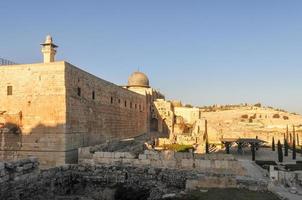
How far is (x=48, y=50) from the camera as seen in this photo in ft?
60.8

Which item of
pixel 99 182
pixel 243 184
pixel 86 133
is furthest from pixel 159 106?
pixel 243 184

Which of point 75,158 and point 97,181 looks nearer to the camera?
point 97,181

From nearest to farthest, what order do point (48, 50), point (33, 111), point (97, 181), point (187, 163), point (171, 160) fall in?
point (187, 163), point (171, 160), point (97, 181), point (33, 111), point (48, 50)

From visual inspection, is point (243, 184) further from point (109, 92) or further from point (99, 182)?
point (109, 92)

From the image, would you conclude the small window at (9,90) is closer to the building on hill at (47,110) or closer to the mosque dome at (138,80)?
the building on hill at (47,110)

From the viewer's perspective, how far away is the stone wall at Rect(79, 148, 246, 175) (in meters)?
14.0

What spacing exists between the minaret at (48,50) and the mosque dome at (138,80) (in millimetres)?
21830

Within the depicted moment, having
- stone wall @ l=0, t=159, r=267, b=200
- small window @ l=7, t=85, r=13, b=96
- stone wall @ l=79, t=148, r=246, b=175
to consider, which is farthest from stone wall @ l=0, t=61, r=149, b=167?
stone wall @ l=79, t=148, r=246, b=175

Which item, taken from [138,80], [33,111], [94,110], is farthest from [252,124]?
[33,111]

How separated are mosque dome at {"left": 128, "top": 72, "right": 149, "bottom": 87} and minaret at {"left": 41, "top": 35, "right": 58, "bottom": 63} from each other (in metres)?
21.8

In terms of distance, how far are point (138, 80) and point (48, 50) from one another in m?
22.8

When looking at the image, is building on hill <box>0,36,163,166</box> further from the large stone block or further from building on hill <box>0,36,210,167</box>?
the large stone block

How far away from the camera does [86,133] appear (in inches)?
716

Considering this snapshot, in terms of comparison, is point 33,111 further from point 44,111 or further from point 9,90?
point 9,90
